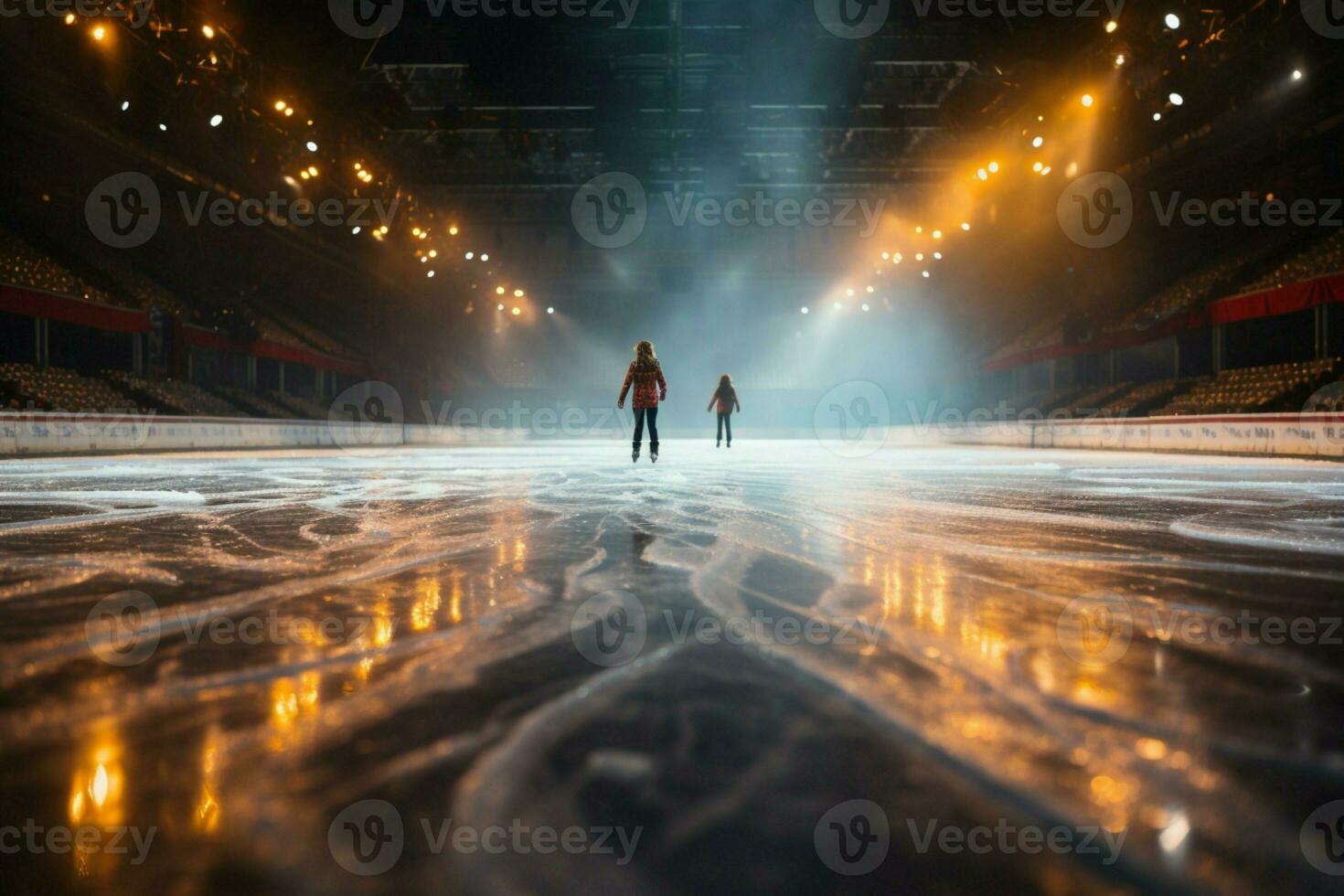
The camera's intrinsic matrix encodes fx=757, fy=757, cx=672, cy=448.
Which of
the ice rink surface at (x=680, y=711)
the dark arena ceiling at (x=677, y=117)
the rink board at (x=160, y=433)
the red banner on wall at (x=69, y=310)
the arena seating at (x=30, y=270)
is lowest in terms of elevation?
the ice rink surface at (x=680, y=711)

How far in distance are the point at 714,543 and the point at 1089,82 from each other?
13.3 metres

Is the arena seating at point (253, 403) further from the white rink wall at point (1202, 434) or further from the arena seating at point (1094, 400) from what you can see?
the arena seating at point (1094, 400)

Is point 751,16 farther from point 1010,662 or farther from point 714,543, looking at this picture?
point 1010,662

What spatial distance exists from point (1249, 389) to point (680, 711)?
18.4m

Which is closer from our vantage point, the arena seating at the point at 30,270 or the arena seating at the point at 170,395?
the arena seating at the point at 30,270

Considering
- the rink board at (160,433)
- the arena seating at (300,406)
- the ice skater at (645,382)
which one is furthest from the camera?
the arena seating at (300,406)

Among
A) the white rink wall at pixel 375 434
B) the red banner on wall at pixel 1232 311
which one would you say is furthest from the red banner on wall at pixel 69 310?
the red banner on wall at pixel 1232 311

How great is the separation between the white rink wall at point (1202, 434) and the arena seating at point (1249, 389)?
4.13ft

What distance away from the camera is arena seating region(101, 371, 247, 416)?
1590cm

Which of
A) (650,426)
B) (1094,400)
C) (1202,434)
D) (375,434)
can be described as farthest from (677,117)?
(1094,400)

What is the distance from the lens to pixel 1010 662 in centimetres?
141

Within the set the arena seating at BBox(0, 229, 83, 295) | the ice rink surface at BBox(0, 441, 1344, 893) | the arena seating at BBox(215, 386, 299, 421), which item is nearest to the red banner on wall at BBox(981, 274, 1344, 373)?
the ice rink surface at BBox(0, 441, 1344, 893)

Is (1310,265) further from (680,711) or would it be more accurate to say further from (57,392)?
(57,392)

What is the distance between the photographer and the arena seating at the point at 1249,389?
45.6ft
